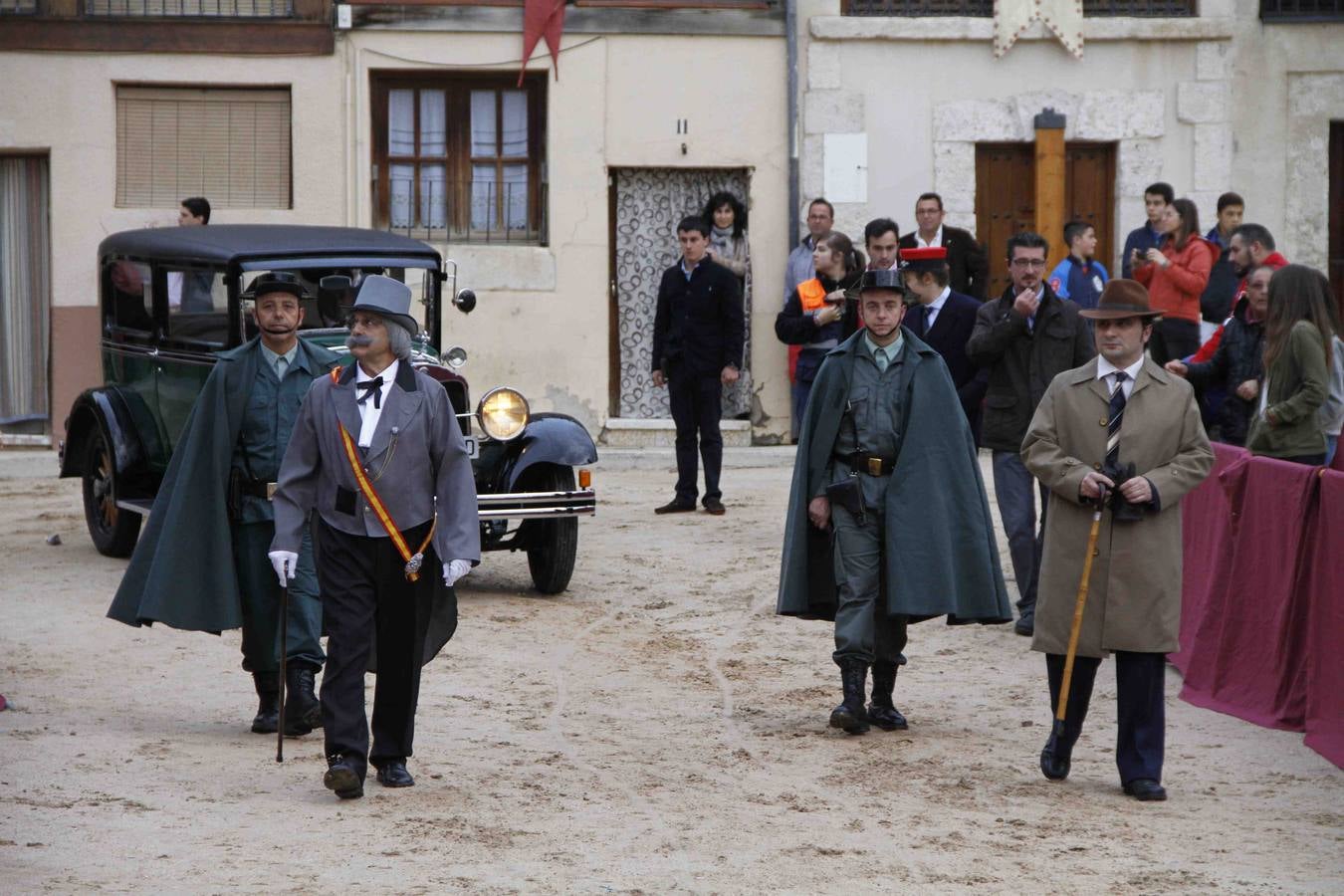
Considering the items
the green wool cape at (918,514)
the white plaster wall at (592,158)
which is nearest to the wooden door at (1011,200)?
the white plaster wall at (592,158)

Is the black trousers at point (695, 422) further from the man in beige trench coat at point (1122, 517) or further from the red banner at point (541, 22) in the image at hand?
the man in beige trench coat at point (1122, 517)

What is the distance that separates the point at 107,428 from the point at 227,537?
4.54m

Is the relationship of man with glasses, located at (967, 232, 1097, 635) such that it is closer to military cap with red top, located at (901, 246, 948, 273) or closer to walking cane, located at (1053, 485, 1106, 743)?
military cap with red top, located at (901, 246, 948, 273)

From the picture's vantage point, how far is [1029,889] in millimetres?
5926

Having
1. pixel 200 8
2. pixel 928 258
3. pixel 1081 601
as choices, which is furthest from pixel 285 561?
pixel 200 8

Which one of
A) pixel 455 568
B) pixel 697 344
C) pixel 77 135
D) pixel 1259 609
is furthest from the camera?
pixel 77 135

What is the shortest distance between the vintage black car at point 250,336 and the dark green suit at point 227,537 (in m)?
2.22

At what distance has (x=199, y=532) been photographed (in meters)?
8.02

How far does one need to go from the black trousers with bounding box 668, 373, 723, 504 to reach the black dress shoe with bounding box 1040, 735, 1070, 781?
6.63 meters

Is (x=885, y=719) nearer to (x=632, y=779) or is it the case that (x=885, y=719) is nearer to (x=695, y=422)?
(x=632, y=779)

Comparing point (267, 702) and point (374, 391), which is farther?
point (267, 702)

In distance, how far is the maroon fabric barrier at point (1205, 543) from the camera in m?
8.80

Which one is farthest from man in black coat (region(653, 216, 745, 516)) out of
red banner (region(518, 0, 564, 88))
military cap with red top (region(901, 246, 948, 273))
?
red banner (region(518, 0, 564, 88))

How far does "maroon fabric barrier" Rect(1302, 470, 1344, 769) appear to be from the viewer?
7.65 metres
